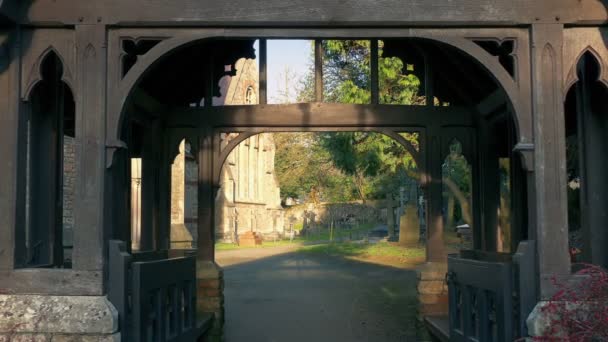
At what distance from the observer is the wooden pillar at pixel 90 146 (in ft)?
19.7

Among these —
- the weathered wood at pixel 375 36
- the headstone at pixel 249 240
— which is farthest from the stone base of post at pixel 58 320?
the headstone at pixel 249 240

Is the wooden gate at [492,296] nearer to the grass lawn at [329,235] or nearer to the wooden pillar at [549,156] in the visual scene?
the wooden pillar at [549,156]

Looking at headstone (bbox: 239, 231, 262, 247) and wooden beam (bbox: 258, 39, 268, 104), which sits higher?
wooden beam (bbox: 258, 39, 268, 104)

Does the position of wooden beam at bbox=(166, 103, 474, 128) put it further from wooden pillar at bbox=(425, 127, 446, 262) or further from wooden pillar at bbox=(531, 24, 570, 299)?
wooden pillar at bbox=(531, 24, 570, 299)

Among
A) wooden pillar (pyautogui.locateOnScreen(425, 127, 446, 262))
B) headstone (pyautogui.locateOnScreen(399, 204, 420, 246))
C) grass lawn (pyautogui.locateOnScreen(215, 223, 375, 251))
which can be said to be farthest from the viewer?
grass lawn (pyautogui.locateOnScreen(215, 223, 375, 251))

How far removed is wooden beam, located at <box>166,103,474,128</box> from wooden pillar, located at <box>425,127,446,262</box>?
29cm

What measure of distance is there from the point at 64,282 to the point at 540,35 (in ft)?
15.8

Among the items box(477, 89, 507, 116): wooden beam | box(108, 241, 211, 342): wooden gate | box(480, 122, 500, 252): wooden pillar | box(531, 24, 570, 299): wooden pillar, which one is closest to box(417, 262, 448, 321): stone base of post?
box(480, 122, 500, 252): wooden pillar

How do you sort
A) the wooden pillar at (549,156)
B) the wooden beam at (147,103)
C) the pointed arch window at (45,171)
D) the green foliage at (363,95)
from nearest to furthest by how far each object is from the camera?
the wooden pillar at (549,156) < the pointed arch window at (45,171) < the wooden beam at (147,103) < the green foliage at (363,95)

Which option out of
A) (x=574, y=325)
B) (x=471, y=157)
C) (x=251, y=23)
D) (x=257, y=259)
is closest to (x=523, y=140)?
(x=574, y=325)

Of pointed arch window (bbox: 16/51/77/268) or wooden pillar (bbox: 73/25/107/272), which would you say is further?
pointed arch window (bbox: 16/51/77/268)

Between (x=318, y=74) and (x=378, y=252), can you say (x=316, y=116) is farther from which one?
(x=378, y=252)

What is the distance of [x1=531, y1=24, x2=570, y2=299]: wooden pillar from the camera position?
599cm

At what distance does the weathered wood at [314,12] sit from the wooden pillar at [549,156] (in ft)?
0.75
